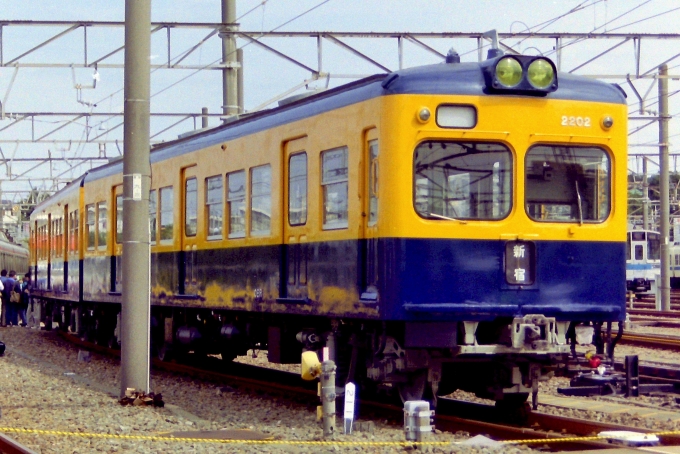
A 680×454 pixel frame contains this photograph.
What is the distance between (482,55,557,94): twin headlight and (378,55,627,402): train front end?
0.01 meters

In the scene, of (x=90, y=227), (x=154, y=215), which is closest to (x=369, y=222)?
(x=154, y=215)

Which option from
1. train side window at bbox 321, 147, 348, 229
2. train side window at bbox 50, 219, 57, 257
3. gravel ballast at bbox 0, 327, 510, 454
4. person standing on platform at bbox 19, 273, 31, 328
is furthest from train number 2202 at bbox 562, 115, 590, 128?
person standing on platform at bbox 19, 273, 31, 328

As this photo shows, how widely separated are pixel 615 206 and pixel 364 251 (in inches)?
93.3

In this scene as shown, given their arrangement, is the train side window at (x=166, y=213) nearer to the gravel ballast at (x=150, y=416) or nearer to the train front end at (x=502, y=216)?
the gravel ballast at (x=150, y=416)

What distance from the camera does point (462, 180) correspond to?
1023cm

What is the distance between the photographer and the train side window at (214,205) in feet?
46.9

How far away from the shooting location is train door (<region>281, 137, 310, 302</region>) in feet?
38.7

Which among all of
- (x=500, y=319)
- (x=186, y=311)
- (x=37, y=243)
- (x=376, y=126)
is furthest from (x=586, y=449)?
Result: (x=37, y=243)

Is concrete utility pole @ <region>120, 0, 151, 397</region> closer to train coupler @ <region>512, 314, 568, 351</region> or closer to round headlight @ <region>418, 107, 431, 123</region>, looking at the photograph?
round headlight @ <region>418, 107, 431, 123</region>

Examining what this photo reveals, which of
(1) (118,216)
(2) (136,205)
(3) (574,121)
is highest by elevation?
(3) (574,121)

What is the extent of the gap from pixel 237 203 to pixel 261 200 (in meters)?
0.88

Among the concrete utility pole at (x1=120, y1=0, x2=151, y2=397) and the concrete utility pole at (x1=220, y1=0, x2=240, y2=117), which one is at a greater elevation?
the concrete utility pole at (x1=220, y1=0, x2=240, y2=117)

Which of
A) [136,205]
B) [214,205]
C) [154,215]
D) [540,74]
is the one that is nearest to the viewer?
[540,74]

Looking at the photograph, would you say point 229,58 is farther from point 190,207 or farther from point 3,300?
point 3,300
